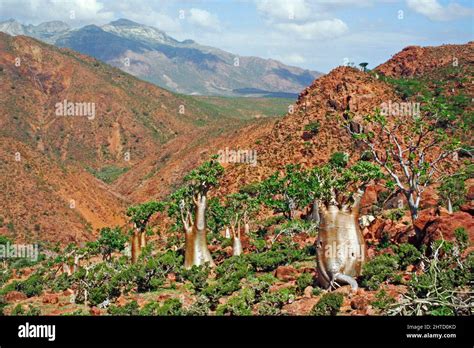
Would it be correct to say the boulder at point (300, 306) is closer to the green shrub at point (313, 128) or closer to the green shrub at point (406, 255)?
the green shrub at point (406, 255)

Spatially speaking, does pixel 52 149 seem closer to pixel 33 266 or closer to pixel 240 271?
pixel 33 266

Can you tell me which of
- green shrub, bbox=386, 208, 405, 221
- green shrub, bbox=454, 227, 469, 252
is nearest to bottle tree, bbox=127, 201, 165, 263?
green shrub, bbox=386, 208, 405, 221

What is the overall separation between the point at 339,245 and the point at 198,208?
6.93 metres

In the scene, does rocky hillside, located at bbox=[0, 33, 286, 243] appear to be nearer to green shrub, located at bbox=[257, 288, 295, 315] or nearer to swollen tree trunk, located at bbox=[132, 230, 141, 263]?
swollen tree trunk, located at bbox=[132, 230, 141, 263]

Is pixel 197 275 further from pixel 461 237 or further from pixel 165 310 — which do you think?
pixel 461 237

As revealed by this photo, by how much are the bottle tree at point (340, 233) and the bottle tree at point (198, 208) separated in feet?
19.2

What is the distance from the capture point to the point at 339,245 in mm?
15219

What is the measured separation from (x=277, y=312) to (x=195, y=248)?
8.11 metres

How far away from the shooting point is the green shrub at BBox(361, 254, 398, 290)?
47.8 ft

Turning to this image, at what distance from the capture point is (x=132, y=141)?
103875 millimetres

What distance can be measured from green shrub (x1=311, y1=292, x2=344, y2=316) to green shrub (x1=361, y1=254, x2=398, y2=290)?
1.58 metres

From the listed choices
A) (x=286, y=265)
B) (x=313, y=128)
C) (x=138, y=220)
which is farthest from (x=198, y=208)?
(x=313, y=128)
